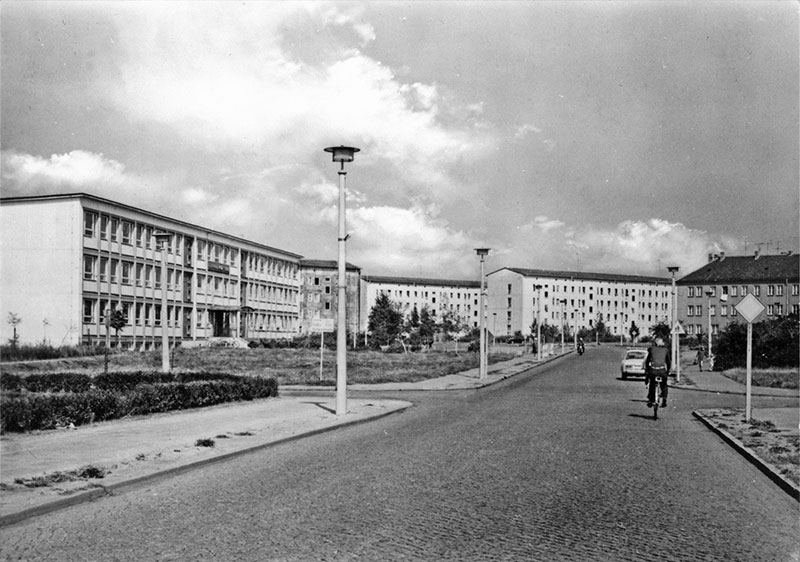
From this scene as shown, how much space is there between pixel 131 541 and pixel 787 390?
90.4 feet

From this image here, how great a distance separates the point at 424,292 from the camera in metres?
169

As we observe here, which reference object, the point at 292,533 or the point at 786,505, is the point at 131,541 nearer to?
the point at 292,533

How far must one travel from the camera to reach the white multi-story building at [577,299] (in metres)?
157

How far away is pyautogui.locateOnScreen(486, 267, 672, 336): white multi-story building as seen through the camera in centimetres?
15675

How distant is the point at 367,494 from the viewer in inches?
349

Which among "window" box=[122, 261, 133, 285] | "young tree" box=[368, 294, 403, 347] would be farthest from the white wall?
"young tree" box=[368, 294, 403, 347]

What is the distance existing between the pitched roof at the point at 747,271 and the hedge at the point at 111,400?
384 feet

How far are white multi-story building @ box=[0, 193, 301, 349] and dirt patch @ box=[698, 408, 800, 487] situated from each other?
3025 cm

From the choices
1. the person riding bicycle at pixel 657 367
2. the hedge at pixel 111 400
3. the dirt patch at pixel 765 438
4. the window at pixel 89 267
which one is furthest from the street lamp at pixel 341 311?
the window at pixel 89 267

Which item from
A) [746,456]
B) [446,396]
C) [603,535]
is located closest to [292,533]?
[603,535]

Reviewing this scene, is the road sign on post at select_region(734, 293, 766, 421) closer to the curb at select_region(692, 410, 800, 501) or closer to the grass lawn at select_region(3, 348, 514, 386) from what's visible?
the curb at select_region(692, 410, 800, 501)

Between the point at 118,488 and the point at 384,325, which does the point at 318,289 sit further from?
the point at 118,488

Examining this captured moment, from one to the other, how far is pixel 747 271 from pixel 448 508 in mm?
134501

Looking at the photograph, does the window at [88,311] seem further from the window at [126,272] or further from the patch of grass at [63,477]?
the patch of grass at [63,477]
